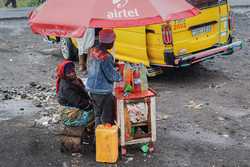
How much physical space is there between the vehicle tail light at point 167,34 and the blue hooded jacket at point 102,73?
11.0 feet

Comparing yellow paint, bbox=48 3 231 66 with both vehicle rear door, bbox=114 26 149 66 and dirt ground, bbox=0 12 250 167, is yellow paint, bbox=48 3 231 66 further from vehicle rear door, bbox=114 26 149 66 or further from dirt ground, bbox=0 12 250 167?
dirt ground, bbox=0 12 250 167

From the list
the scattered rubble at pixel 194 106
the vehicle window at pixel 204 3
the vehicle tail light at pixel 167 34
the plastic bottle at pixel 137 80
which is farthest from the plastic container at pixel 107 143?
the vehicle window at pixel 204 3

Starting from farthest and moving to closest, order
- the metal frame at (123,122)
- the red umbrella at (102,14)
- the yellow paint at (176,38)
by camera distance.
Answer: the yellow paint at (176,38)
the metal frame at (123,122)
the red umbrella at (102,14)

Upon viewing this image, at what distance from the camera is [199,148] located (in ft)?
24.1

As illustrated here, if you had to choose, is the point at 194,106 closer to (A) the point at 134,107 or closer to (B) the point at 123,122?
(A) the point at 134,107

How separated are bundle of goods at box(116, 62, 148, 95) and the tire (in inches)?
241

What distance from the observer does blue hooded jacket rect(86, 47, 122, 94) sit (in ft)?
22.5

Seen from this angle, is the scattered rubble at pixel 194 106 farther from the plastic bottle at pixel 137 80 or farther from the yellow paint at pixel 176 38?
the plastic bottle at pixel 137 80

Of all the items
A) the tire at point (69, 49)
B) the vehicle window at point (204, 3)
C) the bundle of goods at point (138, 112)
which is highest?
the vehicle window at point (204, 3)

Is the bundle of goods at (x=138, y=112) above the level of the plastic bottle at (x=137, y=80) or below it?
below

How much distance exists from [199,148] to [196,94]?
280cm

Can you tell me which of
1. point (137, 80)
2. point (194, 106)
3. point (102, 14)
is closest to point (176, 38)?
point (194, 106)

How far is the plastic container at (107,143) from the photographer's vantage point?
22.4 feet

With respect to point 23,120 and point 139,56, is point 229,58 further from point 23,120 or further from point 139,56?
point 23,120
